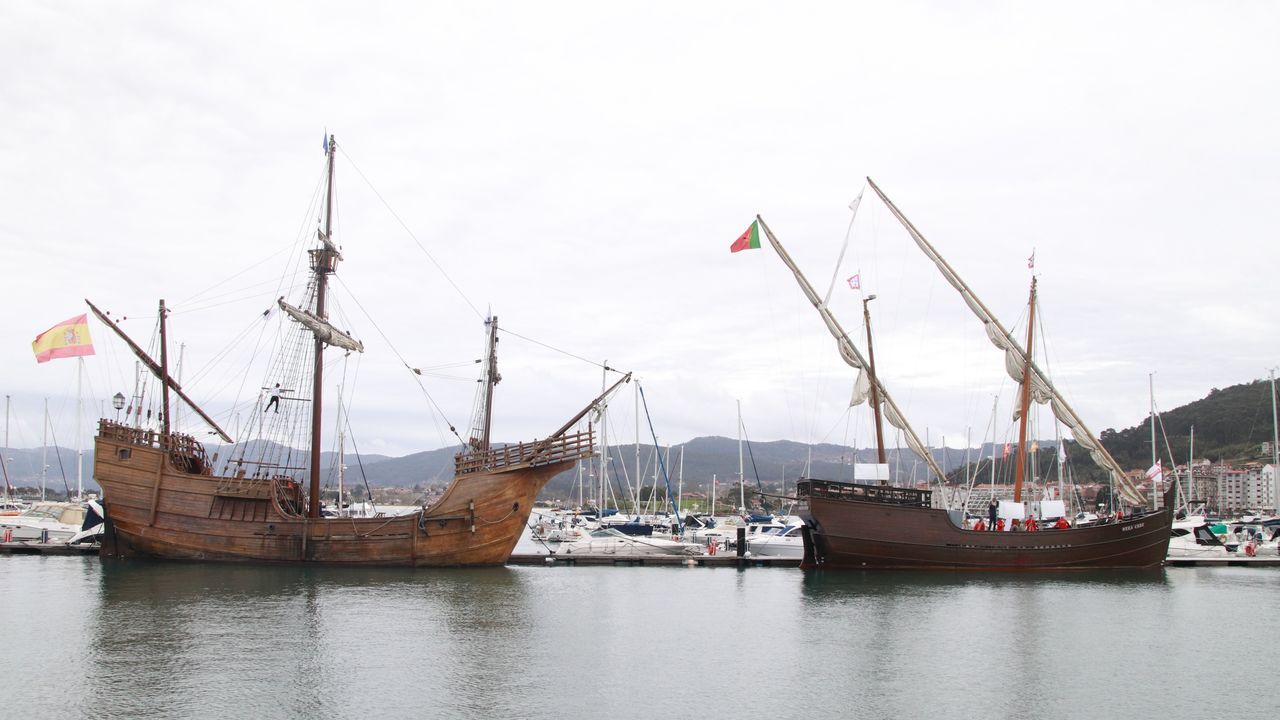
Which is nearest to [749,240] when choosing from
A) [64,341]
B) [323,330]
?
[323,330]

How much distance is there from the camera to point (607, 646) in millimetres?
21375

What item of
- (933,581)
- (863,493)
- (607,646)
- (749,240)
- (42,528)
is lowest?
(933,581)

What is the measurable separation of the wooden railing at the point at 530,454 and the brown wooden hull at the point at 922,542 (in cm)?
912

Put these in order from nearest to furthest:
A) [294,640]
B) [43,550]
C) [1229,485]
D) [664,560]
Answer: [294,640]
[664,560]
[43,550]
[1229,485]

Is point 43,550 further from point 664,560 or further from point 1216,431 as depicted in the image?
point 1216,431

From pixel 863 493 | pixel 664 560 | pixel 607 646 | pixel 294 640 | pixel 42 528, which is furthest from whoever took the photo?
pixel 42 528

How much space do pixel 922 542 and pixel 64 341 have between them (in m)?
32.2

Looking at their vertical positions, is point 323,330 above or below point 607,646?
above

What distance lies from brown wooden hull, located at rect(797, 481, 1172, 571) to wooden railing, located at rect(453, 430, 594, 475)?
9.12m

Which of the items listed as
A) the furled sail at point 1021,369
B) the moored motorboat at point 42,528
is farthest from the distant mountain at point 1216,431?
the moored motorboat at point 42,528

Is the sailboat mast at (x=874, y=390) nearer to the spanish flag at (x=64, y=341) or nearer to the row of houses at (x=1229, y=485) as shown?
the spanish flag at (x=64, y=341)

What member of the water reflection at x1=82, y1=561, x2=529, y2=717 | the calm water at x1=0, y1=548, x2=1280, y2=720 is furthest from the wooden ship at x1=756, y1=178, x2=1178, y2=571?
the water reflection at x1=82, y1=561, x2=529, y2=717

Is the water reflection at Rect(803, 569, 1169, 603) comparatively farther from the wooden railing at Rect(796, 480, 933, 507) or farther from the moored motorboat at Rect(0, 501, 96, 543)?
the moored motorboat at Rect(0, 501, 96, 543)

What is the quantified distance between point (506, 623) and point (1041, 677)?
1222 cm
